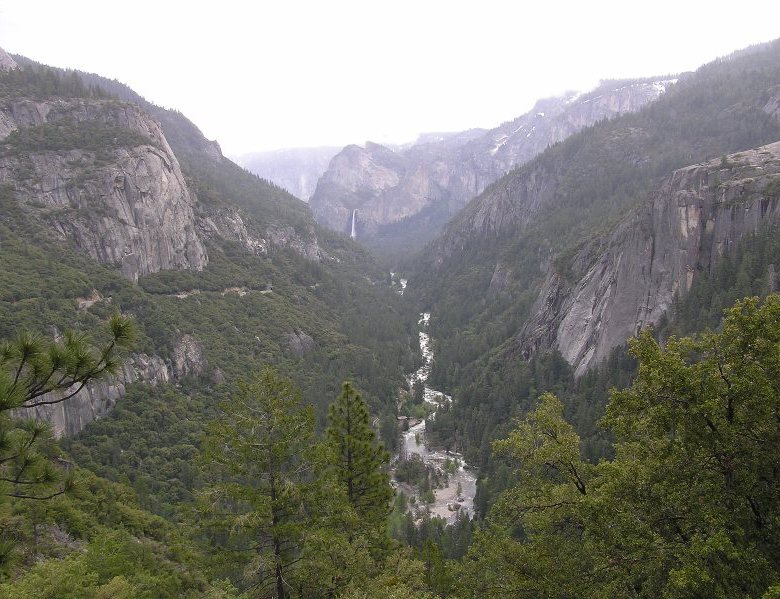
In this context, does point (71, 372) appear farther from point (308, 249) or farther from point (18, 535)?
point (308, 249)

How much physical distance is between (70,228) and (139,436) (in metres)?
49.4

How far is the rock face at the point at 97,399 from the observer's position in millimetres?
58847

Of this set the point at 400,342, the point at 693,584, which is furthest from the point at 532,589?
the point at 400,342

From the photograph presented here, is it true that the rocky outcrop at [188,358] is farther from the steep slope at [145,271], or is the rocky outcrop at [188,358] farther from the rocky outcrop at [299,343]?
the rocky outcrop at [299,343]

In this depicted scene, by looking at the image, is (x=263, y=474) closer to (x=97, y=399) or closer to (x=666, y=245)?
(x=97, y=399)

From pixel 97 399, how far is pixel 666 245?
87.6 metres

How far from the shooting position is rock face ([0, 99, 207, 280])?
311 ft

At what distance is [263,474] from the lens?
16.5 m

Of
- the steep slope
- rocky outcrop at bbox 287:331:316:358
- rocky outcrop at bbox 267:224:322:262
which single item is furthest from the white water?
rocky outcrop at bbox 267:224:322:262

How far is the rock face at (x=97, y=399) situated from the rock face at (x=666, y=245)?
2830 inches

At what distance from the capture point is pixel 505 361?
111250 mm

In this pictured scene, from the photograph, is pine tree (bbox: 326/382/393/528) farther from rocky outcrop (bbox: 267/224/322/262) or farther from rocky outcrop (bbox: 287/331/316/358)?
rocky outcrop (bbox: 267/224/322/262)

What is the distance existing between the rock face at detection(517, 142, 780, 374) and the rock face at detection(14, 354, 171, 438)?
71.9 m

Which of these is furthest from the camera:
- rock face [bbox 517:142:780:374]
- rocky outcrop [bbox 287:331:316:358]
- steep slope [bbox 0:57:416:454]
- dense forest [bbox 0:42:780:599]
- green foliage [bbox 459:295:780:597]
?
rocky outcrop [bbox 287:331:316:358]
